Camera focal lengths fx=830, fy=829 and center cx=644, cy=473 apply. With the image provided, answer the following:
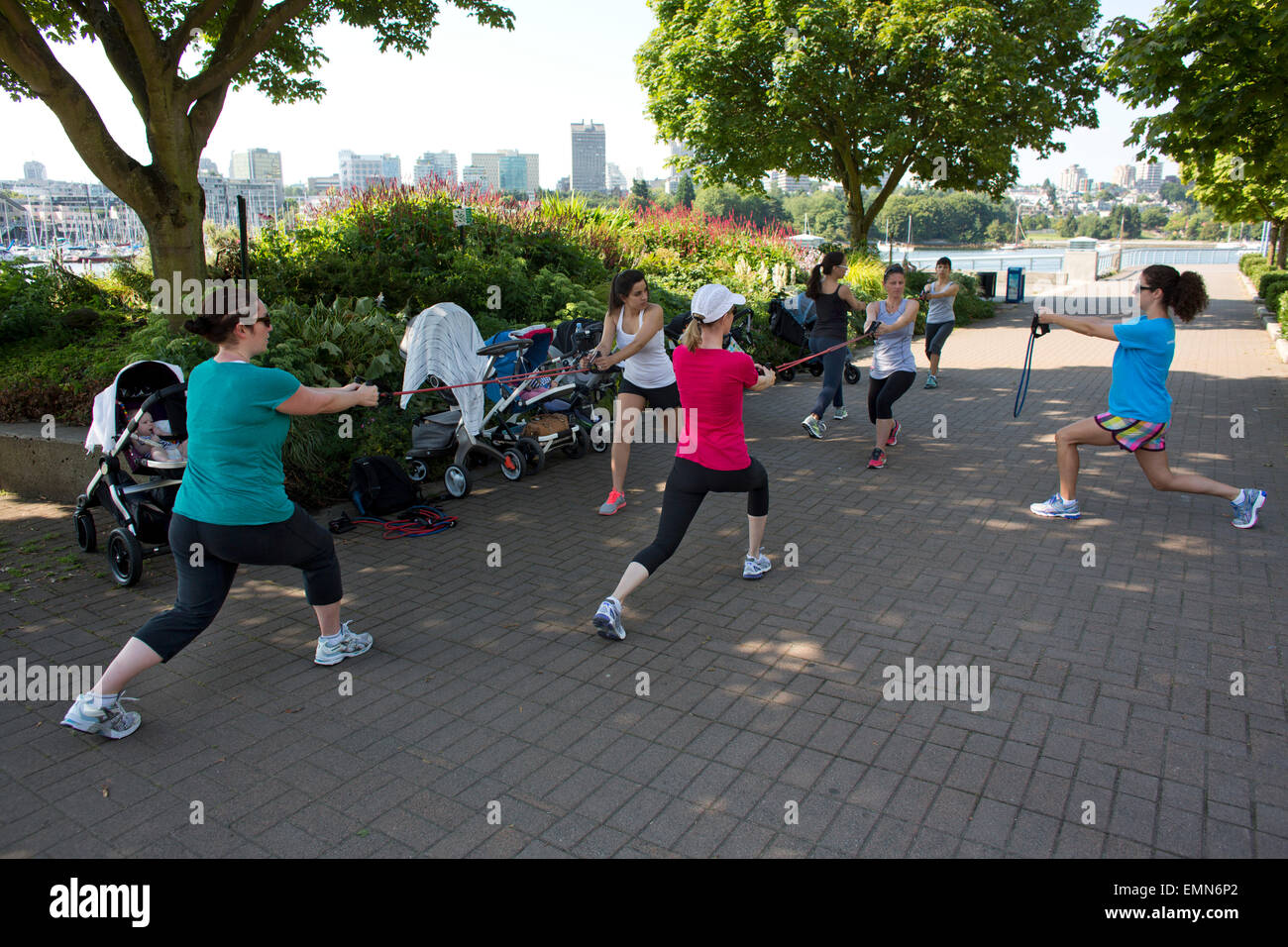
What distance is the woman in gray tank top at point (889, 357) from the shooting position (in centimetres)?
778

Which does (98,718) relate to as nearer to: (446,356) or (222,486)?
(222,486)

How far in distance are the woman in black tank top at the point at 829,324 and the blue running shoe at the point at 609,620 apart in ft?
17.3

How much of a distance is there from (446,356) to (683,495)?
11.0 feet

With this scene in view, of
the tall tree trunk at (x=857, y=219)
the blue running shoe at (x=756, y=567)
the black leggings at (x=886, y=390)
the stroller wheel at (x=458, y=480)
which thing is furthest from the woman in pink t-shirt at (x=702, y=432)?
the tall tree trunk at (x=857, y=219)

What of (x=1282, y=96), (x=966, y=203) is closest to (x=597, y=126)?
(x=966, y=203)

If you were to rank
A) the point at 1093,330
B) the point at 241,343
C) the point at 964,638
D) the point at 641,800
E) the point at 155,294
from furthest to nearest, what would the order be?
the point at 155,294
the point at 1093,330
the point at 964,638
the point at 241,343
the point at 641,800

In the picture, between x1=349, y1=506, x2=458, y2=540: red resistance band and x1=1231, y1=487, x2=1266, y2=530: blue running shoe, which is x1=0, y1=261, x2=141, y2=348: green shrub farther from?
x1=1231, y1=487, x2=1266, y2=530: blue running shoe

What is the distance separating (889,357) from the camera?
25.9 feet

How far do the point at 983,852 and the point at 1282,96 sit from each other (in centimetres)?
1012

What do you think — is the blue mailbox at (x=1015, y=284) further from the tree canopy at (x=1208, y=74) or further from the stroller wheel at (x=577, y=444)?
the stroller wheel at (x=577, y=444)

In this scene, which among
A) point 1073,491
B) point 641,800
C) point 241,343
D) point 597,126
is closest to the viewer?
point 641,800

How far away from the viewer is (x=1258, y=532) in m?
6.10

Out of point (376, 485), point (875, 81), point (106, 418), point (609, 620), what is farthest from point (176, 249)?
point (875, 81)

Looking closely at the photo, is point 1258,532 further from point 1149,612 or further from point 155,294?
point 155,294
